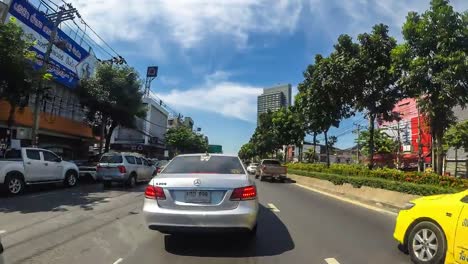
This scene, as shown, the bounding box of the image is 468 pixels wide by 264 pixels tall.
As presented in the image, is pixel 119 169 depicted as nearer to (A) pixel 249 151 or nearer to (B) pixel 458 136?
(B) pixel 458 136

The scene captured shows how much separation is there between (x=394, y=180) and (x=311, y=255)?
35.0 feet

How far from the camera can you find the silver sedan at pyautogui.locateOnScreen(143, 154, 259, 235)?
713cm

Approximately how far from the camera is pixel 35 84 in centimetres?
1992

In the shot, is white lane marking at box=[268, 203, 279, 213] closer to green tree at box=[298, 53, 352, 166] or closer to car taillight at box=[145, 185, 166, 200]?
car taillight at box=[145, 185, 166, 200]

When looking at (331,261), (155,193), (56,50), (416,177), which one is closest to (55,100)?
(56,50)

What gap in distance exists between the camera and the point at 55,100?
3172 cm

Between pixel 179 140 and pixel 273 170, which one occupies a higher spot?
pixel 179 140

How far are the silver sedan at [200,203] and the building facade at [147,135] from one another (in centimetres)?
4913

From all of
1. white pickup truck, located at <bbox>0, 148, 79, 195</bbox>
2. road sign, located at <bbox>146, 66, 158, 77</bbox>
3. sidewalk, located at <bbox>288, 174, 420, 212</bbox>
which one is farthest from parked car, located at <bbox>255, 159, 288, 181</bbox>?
road sign, located at <bbox>146, 66, 158, 77</bbox>

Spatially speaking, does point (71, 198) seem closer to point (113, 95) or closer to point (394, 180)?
point (394, 180)

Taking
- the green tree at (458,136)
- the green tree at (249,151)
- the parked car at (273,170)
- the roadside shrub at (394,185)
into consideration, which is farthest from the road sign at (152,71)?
the roadside shrub at (394,185)

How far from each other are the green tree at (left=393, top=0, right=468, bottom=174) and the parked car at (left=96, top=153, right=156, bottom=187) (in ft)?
42.4

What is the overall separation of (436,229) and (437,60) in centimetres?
956

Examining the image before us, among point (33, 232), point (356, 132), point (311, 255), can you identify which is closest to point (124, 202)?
point (33, 232)
